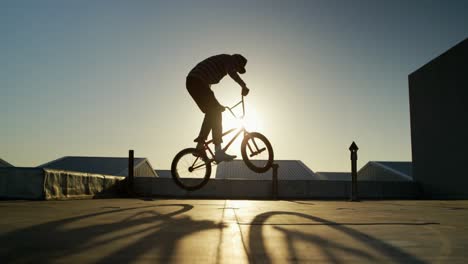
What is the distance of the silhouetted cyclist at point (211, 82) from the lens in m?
6.58

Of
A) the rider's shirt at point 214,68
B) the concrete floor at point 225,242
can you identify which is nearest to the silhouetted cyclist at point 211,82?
the rider's shirt at point 214,68

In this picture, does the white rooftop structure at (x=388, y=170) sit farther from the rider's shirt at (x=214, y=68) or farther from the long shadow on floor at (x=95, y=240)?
the long shadow on floor at (x=95, y=240)

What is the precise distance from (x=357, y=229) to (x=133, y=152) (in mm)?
13946

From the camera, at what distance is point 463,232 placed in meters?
3.24

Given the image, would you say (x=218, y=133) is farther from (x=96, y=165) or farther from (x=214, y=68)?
(x=96, y=165)

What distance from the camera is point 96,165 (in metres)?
42.7

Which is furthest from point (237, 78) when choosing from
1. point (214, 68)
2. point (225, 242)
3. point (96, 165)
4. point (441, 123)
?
point (96, 165)

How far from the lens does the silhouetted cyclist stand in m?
6.58

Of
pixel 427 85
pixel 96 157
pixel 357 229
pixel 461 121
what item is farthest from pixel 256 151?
pixel 96 157

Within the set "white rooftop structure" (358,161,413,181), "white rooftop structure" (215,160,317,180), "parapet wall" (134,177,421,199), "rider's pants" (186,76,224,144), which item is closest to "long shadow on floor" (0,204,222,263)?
"rider's pants" (186,76,224,144)

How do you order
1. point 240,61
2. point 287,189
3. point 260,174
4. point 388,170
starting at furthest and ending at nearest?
point 260,174 < point 388,170 < point 287,189 < point 240,61

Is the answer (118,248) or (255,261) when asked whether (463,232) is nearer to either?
(255,261)

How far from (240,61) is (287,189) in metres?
18.0

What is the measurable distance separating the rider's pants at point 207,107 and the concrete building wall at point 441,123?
16.6 metres
